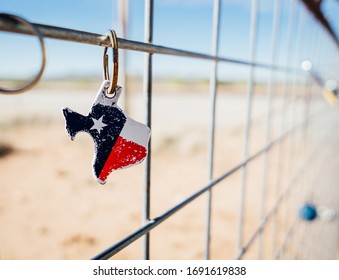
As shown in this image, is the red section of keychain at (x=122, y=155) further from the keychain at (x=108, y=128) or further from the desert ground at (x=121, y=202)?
the desert ground at (x=121, y=202)

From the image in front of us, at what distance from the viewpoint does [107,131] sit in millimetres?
432

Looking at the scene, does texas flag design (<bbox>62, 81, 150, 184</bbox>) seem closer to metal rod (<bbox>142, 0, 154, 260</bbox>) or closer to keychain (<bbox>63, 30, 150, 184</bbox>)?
keychain (<bbox>63, 30, 150, 184</bbox>)

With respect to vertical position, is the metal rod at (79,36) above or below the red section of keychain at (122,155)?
above

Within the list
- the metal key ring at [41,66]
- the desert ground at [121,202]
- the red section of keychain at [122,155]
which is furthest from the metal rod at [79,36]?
the desert ground at [121,202]

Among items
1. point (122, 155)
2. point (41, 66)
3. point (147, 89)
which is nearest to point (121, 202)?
point (147, 89)

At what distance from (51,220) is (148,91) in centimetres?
451

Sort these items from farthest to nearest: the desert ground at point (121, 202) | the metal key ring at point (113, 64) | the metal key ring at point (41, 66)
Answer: the desert ground at point (121, 202) < the metal key ring at point (113, 64) < the metal key ring at point (41, 66)

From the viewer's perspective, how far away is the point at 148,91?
0.63 meters

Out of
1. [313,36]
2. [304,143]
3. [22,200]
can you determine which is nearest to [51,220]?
[22,200]

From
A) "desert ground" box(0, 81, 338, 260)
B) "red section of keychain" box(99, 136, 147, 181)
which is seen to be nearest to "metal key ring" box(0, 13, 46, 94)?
"red section of keychain" box(99, 136, 147, 181)

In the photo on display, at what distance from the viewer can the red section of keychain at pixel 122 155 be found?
1.44 feet

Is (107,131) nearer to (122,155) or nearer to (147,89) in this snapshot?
(122,155)

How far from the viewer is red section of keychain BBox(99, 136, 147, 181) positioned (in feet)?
1.44
